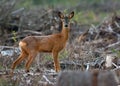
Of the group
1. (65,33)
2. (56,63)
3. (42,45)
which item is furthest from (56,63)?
(65,33)

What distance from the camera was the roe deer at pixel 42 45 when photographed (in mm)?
13492

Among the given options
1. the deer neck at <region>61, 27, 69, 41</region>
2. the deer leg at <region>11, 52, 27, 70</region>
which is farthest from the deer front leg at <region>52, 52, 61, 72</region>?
the deer leg at <region>11, 52, 27, 70</region>

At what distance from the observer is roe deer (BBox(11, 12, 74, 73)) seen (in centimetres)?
1349

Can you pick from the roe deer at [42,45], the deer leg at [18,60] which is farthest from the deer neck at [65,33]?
the deer leg at [18,60]

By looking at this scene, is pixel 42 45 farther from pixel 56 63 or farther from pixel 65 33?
pixel 65 33

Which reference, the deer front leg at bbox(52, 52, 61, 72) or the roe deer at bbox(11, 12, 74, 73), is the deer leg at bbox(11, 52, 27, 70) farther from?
the deer front leg at bbox(52, 52, 61, 72)

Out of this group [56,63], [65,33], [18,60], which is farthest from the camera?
[65,33]

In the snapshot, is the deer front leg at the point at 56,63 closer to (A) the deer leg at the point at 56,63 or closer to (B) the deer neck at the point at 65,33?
(A) the deer leg at the point at 56,63

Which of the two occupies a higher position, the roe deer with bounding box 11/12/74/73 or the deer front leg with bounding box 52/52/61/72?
the roe deer with bounding box 11/12/74/73

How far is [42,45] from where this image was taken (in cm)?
1376

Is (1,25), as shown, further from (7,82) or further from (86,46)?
(7,82)

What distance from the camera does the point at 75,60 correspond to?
47.8 feet

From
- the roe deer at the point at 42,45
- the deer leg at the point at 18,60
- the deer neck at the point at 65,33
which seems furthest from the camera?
the deer neck at the point at 65,33

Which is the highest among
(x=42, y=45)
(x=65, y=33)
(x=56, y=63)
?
(x=65, y=33)
